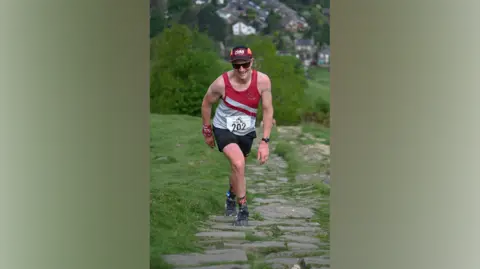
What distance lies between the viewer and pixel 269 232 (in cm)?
389

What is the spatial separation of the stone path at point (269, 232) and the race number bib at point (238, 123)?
0.72 ft

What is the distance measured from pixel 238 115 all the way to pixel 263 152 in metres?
0.26

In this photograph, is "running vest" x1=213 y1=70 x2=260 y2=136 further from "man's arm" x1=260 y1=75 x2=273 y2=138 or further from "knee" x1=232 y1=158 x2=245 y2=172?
"knee" x1=232 y1=158 x2=245 y2=172

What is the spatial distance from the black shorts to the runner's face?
34cm

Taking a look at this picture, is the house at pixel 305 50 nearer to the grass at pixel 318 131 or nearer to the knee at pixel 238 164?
the grass at pixel 318 131

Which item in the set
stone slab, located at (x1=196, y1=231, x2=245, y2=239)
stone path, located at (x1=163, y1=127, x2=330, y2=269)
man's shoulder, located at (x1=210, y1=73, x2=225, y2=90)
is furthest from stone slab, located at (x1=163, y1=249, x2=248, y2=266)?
man's shoulder, located at (x1=210, y1=73, x2=225, y2=90)

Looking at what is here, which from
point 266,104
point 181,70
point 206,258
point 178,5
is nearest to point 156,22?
point 178,5

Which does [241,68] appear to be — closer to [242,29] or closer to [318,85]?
[242,29]
